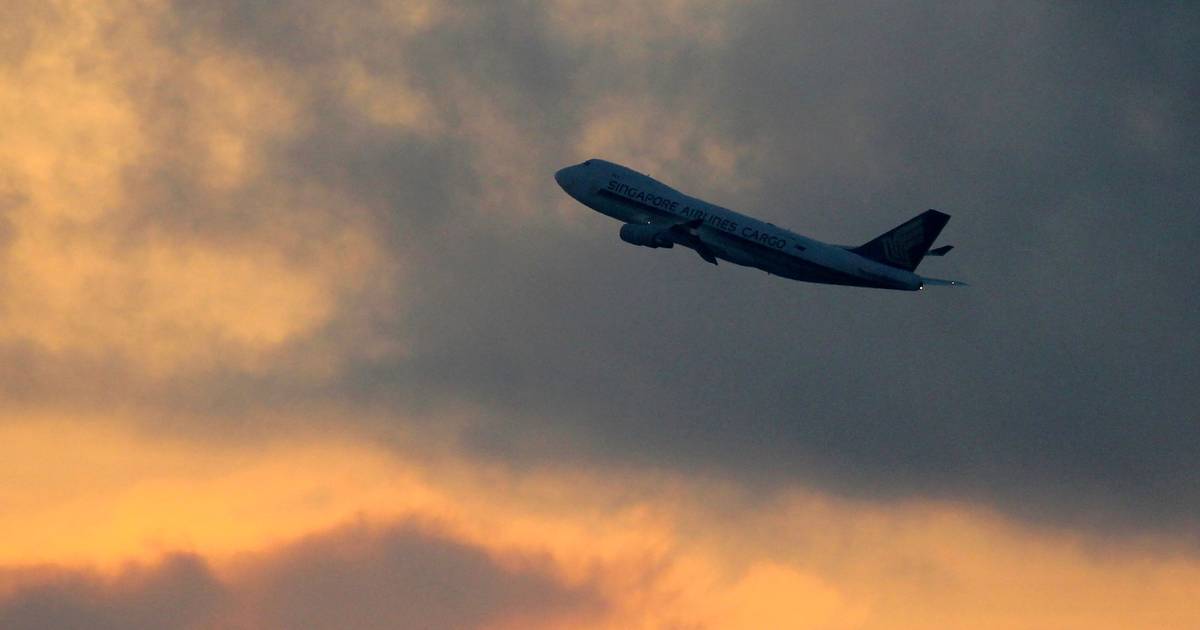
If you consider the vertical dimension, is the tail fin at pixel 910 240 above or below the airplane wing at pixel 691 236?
below

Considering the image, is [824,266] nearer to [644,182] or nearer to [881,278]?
[881,278]

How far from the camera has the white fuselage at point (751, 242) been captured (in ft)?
465

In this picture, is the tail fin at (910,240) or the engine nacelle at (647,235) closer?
the tail fin at (910,240)

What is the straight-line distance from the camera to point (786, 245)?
142375 millimetres

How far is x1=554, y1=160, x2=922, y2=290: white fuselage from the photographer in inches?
5576

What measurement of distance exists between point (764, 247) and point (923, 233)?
15.6 metres

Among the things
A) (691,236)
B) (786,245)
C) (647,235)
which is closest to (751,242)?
(786,245)

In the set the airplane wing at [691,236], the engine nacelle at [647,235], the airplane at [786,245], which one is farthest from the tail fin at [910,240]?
the engine nacelle at [647,235]

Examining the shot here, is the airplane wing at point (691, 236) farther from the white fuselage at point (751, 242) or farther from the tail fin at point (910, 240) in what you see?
the tail fin at point (910, 240)

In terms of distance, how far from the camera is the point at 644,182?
15338 centimetres

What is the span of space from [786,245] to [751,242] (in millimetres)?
3540

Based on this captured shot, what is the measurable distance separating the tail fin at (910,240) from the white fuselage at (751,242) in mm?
1081

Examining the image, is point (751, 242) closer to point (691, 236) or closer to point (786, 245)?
point (786, 245)

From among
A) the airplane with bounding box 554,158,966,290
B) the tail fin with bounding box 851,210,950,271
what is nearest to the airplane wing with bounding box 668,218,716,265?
the airplane with bounding box 554,158,966,290
